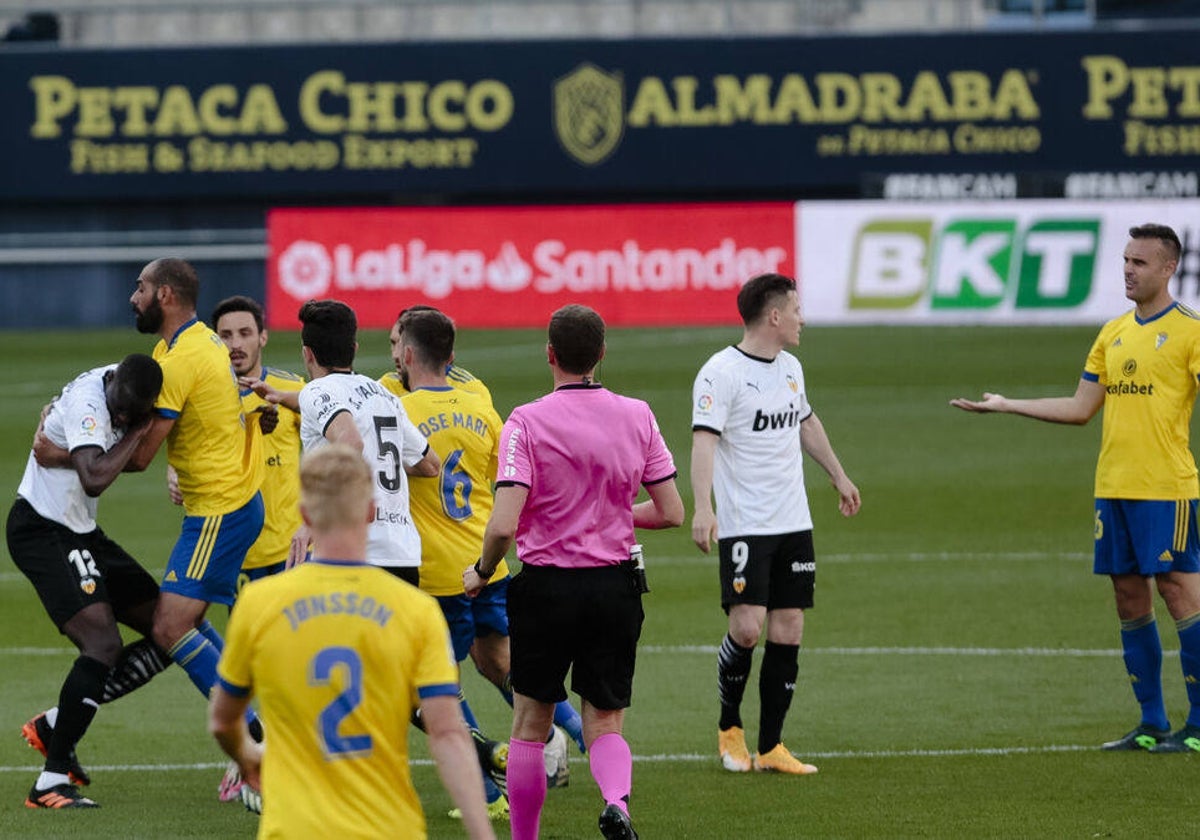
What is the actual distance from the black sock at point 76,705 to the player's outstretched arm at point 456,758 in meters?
3.81

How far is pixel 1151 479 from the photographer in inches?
352

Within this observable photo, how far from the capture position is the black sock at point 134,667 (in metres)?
8.59

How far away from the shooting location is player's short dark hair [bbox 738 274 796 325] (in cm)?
859

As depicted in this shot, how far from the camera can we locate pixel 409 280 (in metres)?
28.8

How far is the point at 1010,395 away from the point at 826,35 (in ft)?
43.1

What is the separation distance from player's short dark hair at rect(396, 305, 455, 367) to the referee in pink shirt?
956mm

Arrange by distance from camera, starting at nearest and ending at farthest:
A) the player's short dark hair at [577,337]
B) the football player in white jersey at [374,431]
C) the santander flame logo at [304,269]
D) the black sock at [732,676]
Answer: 1. the player's short dark hair at [577,337]
2. the football player in white jersey at [374,431]
3. the black sock at [732,676]
4. the santander flame logo at [304,269]

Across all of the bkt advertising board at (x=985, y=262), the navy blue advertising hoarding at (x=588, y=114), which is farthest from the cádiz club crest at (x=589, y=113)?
the bkt advertising board at (x=985, y=262)

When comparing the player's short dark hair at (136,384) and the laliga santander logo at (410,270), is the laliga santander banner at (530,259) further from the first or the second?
the player's short dark hair at (136,384)

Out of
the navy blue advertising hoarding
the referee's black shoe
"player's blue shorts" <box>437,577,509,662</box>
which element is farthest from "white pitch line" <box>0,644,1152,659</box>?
the navy blue advertising hoarding

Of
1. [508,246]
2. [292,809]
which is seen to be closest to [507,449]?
[292,809]

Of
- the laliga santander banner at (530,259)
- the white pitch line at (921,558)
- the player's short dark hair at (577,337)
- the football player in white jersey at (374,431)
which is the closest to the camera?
the player's short dark hair at (577,337)

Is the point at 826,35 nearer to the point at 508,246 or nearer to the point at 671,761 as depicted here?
the point at 508,246

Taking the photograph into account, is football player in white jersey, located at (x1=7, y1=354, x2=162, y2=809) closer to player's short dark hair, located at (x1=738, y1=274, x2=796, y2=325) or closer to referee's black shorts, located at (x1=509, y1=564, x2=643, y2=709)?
referee's black shorts, located at (x1=509, y1=564, x2=643, y2=709)
